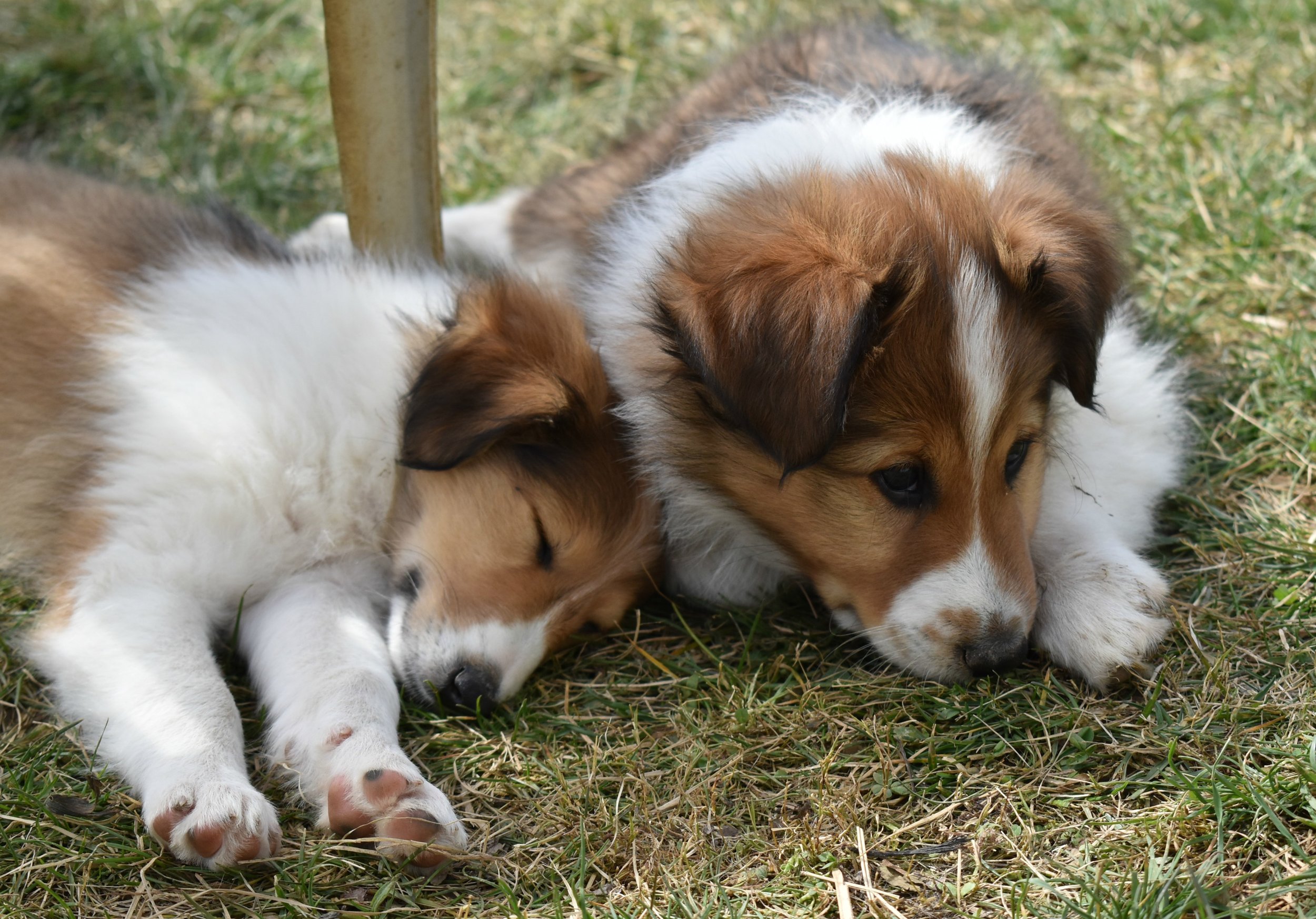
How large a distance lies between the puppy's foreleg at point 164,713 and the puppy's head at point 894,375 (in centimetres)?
134

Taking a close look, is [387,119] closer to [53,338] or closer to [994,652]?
[53,338]

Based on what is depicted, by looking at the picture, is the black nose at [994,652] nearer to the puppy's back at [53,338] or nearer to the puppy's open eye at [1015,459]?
the puppy's open eye at [1015,459]

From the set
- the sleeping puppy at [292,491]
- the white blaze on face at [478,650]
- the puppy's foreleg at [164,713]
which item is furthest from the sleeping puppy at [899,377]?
the puppy's foreleg at [164,713]

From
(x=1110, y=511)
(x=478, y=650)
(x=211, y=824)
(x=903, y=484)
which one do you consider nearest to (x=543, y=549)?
(x=478, y=650)

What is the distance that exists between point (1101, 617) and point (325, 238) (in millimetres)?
2934

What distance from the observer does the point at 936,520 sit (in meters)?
2.99

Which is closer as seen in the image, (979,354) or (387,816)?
(387,816)

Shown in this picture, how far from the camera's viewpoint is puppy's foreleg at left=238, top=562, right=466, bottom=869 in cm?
275

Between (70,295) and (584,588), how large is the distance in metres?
1.65

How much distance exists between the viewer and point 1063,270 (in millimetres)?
3107

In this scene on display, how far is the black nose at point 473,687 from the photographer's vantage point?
3.16 m

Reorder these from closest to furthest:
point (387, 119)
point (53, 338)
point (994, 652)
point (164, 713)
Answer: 1. point (164, 713)
2. point (994, 652)
3. point (53, 338)
4. point (387, 119)

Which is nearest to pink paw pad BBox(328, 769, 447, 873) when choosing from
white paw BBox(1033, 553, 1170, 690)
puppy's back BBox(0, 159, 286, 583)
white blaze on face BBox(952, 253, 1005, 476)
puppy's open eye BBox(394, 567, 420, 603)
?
puppy's open eye BBox(394, 567, 420, 603)

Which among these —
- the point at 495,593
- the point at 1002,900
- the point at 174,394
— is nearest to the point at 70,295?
the point at 174,394
